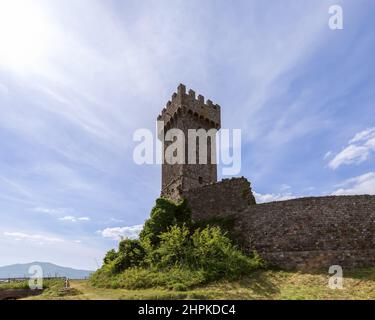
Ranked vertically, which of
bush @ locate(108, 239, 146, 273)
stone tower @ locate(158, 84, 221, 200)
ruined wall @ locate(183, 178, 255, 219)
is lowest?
bush @ locate(108, 239, 146, 273)

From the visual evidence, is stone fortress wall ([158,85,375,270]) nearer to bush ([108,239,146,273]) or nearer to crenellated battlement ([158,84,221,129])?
bush ([108,239,146,273])

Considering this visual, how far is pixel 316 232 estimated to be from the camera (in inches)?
731

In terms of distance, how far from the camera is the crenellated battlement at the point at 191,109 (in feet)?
107

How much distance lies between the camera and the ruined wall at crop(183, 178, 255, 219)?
23062 millimetres

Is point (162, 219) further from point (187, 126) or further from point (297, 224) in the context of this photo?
point (187, 126)

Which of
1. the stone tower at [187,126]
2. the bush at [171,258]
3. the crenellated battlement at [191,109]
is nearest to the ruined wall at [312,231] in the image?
the bush at [171,258]

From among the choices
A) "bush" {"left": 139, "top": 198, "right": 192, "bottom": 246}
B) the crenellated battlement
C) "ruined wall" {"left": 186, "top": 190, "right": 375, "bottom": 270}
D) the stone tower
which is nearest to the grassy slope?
"ruined wall" {"left": 186, "top": 190, "right": 375, "bottom": 270}

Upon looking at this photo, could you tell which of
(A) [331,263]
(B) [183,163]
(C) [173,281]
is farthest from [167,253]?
(B) [183,163]

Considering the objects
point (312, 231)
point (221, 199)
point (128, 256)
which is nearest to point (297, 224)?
point (312, 231)

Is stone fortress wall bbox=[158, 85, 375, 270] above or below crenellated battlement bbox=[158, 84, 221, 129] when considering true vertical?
below

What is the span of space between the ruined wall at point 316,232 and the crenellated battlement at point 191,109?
15.2 m
